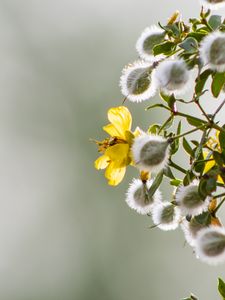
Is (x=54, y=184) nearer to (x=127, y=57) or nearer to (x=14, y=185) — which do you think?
(x=14, y=185)

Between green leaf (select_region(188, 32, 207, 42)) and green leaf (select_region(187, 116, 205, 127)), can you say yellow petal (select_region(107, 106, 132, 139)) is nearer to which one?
green leaf (select_region(187, 116, 205, 127))

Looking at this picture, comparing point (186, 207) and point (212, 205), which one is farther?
point (212, 205)

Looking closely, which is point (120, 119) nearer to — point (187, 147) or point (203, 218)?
point (187, 147)

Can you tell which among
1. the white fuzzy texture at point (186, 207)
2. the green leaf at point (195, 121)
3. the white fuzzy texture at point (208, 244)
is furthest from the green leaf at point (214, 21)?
the white fuzzy texture at point (208, 244)

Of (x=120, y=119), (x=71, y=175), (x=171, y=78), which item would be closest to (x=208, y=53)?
(x=171, y=78)

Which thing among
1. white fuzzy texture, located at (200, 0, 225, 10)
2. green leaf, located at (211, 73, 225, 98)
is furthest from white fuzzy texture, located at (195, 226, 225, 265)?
white fuzzy texture, located at (200, 0, 225, 10)

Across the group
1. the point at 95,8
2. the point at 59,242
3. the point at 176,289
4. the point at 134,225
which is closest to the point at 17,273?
the point at 59,242

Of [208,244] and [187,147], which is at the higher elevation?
[187,147]
